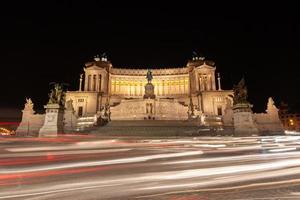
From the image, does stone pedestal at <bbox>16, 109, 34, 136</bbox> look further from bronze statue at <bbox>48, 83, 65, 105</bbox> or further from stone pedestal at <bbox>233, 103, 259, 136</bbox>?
stone pedestal at <bbox>233, 103, 259, 136</bbox>

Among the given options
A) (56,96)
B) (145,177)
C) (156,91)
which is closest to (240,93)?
(56,96)

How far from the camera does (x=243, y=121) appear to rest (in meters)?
31.5

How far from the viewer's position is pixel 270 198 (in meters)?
5.51

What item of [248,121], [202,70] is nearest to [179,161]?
[248,121]

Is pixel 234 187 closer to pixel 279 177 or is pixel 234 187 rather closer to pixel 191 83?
pixel 279 177

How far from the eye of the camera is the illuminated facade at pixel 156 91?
65750mm

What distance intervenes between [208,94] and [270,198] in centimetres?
7521

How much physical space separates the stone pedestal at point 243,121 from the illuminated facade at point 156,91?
103ft

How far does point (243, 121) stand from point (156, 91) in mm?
63991

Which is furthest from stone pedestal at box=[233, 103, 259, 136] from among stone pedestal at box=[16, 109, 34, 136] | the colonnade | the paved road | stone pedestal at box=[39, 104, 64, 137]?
the colonnade

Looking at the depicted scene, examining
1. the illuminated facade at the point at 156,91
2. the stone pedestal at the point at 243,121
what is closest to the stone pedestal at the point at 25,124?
the illuminated facade at the point at 156,91

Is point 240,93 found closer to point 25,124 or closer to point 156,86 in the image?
point 25,124

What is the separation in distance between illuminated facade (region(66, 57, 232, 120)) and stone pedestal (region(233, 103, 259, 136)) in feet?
103

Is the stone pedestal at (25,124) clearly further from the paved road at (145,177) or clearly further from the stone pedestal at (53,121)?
the paved road at (145,177)
